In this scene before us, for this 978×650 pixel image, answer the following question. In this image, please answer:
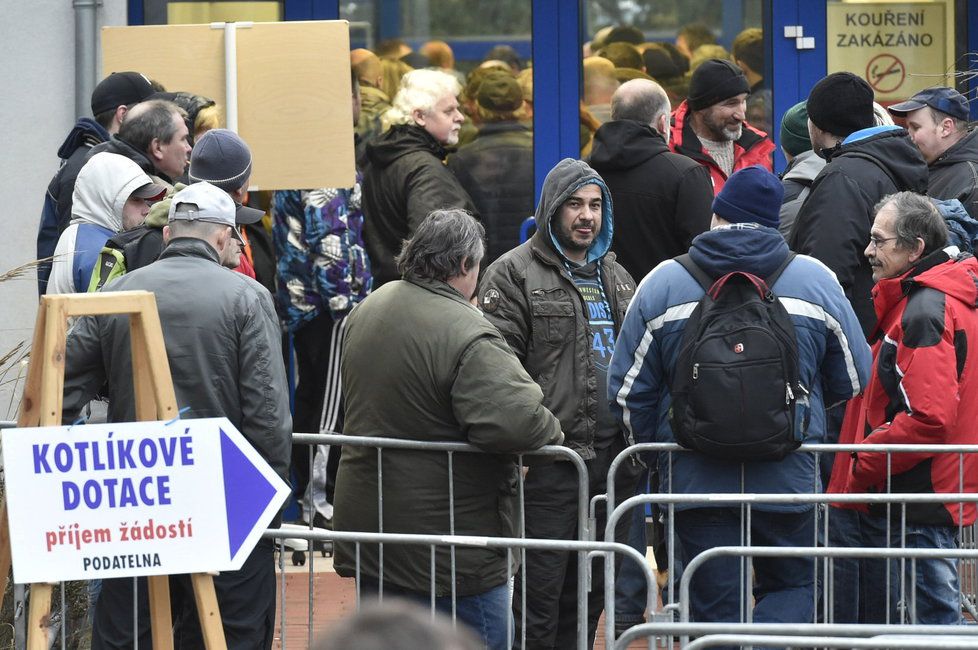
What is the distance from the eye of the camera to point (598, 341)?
6.16m

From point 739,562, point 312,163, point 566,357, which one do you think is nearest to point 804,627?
point 739,562

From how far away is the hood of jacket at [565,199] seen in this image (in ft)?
20.2

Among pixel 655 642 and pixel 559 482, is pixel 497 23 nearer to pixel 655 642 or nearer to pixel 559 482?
pixel 559 482

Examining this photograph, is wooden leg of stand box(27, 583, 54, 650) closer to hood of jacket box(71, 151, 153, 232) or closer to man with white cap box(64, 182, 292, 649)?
man with white cap box(64, 182, 292, 649)

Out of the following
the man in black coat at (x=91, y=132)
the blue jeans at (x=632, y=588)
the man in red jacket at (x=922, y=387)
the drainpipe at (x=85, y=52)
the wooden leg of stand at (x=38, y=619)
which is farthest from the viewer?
the drainpipe at (x=85, y=52)

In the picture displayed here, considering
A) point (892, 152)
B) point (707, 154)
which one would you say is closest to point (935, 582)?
point (892, 152)

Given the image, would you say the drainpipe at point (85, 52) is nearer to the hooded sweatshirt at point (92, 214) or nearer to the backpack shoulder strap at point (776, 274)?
the hooded sweatshirt at point (92, 214)

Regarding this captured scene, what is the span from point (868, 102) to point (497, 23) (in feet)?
9.75

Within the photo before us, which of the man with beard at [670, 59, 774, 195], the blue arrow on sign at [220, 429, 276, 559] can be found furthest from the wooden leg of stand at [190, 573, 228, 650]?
the man with beard at [670, 59, 774, 195]

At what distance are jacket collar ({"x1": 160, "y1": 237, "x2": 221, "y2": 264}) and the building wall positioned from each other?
157 inches

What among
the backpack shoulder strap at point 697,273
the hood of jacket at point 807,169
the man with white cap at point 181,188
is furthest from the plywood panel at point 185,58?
the backpack shoulder strap at point 697,273

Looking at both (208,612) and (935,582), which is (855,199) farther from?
(208,612)

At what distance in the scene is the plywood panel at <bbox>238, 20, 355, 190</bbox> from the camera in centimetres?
732

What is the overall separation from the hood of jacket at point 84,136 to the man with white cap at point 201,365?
197 cm
